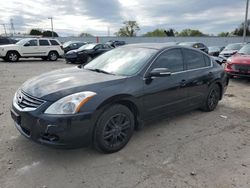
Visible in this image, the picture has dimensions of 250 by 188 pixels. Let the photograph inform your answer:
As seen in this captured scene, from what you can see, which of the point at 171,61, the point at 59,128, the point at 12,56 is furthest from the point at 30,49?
the point at 59,128

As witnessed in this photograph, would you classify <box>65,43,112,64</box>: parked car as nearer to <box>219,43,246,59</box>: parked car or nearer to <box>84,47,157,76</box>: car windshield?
<box>219,43,246,59</box>: parked car

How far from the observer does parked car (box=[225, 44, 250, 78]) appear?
28.9ft

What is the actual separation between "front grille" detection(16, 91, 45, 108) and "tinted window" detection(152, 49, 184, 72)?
6.36 feet

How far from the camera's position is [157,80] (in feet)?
13.2

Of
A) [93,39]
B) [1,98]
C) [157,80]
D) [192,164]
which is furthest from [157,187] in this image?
[93,39]

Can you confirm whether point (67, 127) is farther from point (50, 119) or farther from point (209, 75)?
point (209, 75)

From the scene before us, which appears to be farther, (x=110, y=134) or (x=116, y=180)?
(x=110, y=134)

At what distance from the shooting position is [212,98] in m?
5.59

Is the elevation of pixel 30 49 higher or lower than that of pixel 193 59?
higher

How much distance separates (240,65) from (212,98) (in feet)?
14.1

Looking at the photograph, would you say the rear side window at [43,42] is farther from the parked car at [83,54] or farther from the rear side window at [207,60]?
the rear side window at [207,60]

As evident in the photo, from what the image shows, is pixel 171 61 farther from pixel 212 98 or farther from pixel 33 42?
pixel 33 42

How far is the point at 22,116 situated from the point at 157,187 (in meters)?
1.97

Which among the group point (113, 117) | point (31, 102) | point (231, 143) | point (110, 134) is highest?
point (31, 102)
